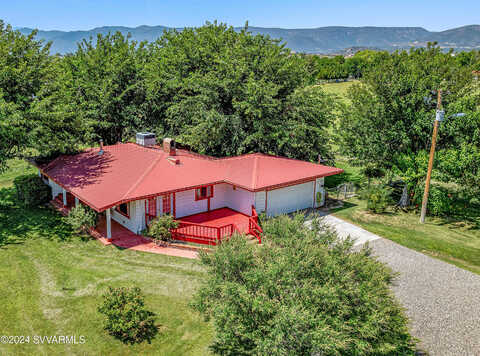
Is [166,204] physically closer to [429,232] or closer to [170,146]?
[170,146]

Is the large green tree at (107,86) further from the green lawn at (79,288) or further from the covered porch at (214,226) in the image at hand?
the covered porch at (214,226)

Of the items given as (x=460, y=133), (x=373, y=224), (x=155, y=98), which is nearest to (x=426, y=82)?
(x=460, y=133)

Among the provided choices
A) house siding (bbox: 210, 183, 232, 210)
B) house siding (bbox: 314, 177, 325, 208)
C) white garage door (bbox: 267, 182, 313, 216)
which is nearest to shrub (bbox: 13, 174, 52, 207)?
house siding (bbox: 210, 183, 232, 210)

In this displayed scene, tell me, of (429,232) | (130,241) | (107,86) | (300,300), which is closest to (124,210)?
(130,241)

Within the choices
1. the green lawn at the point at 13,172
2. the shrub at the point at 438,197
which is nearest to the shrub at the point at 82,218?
the green lawn at the point at 13,172

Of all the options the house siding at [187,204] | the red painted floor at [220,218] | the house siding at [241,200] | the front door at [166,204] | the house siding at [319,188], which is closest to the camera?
the front door at [166,204]

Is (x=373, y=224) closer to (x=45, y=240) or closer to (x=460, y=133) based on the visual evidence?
(x=460, y=133)

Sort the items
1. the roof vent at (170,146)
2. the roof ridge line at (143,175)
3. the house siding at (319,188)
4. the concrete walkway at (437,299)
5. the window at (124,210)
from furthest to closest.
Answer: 1. the house siding at (319,188)
2. the roof vent at (170,146)
3. the window at (124,210)
4. the roof ridge line at (143,175)
5. the concrete walkway at (437,299)
